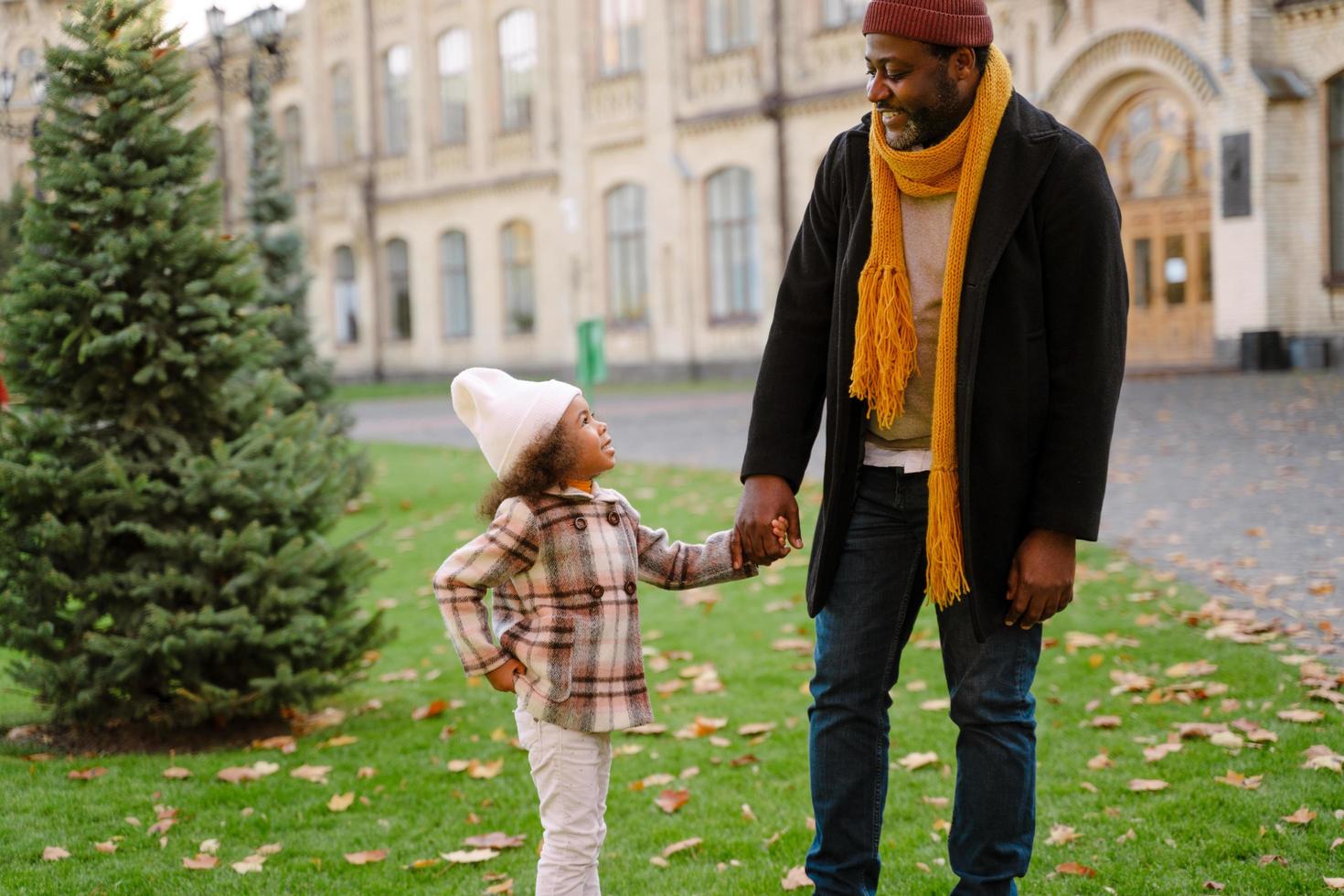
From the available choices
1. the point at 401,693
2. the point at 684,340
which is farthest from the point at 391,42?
the point at 401,693

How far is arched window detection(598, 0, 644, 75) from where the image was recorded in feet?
104

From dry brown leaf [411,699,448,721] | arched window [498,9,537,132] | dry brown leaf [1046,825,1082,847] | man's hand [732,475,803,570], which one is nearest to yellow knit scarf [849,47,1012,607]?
man's hand [732,475,803,570]

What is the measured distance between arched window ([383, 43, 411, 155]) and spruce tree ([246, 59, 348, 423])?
79.3 ft

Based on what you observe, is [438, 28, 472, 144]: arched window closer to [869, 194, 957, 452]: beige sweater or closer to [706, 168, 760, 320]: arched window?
[706, 168, 760, 320]: arched window

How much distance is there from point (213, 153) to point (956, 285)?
13.4 ft

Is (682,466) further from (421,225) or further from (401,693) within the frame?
(421,225)

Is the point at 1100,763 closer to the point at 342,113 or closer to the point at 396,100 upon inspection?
the point at 396,100

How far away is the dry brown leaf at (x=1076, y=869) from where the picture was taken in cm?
411

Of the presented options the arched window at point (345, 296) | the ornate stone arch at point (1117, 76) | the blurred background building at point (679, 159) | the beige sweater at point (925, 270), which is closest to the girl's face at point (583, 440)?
→ the beige sweater at point (925, 270)

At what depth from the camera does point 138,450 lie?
19.4 ft

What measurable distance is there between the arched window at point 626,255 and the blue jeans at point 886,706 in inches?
1145

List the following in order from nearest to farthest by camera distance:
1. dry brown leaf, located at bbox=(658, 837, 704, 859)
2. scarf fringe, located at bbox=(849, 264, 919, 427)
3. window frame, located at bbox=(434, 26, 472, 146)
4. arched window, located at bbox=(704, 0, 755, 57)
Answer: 1. scarf fringe, located at bbox=(849, 264, 919, 427)
2. dry brown leaf, located at bbox=(658, 837, 704, 859)
3. arched window, located at bbox=(704, 0, 755, 57)
4. window frame, located at bbox=(434, 26, 472, 146)

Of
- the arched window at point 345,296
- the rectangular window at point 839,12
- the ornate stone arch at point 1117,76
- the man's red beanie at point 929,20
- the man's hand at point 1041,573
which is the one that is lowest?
the man's hand at point 1041,573

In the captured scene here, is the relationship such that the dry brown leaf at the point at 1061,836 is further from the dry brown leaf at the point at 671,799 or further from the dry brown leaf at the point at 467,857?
the dry brown leaf at the point at 467,857
